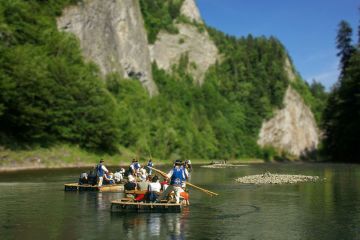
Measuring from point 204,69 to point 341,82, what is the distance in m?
71.1

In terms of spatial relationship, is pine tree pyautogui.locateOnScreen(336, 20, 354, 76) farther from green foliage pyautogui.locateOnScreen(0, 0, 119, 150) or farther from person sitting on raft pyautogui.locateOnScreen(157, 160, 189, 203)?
person sitting on raft pyautogui.locateOnScreen(157, 160, 189, 203)

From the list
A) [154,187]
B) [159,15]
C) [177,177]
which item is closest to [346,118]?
[159,15]

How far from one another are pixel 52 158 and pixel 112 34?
58.8m

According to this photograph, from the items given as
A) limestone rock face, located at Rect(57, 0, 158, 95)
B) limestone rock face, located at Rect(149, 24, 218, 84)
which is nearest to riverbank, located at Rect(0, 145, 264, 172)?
limestone rock face, located at Rect(57, 0, 158, 95)

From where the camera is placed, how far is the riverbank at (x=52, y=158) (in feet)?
226

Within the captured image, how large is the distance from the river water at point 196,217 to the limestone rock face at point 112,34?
266 ft

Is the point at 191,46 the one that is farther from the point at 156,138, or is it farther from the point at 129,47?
the point at 156,138

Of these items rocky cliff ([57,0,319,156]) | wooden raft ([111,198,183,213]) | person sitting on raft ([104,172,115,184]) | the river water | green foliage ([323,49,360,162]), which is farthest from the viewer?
rocky cliff ([57,0,319,156])

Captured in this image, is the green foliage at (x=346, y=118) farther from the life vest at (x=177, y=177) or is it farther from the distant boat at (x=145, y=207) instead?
the distant boat at (x=145, y=207)

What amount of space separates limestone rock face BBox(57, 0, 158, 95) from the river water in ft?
266

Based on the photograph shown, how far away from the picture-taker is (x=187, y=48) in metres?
186

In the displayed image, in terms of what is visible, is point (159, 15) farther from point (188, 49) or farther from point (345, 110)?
point (345, 110)

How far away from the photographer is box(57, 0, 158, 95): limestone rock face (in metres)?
113

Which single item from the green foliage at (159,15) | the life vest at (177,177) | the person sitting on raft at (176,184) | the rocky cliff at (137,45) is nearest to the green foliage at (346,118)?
the rocky cliff at (137,45)
